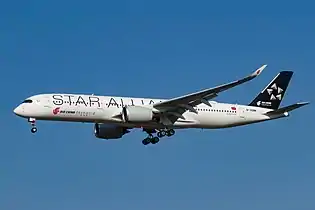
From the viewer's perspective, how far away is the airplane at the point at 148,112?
66750 millimetres

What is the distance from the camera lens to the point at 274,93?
3019 inches

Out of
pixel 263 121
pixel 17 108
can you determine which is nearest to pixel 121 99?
pixel 17 108

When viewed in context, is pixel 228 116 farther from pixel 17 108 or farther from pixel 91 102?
pixel 17 108

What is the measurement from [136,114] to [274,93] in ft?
49.4

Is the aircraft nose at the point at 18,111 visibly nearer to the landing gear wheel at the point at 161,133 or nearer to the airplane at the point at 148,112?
the airplane at the point at 148,112

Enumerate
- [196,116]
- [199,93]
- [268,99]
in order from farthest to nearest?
[268,99] → [196,116] → [199,93]

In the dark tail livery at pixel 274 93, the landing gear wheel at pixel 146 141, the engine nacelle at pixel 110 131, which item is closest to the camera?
the landing gear wheel at pixel 146 141

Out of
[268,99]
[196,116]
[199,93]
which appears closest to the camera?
[199,93]

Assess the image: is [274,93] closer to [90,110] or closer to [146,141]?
[146,141]

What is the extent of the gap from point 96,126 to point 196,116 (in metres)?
9.26

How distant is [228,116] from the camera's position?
72.4 meters

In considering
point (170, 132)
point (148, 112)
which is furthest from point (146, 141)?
point (148, 112)

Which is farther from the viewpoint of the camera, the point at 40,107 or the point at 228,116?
the point at 228,116

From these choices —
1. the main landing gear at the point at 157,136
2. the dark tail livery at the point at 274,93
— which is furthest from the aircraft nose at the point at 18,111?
the dark tail livery at the point at 274,93
